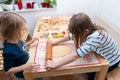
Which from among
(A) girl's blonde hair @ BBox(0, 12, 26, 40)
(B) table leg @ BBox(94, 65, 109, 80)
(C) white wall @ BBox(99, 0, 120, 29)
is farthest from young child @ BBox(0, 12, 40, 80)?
(C) white wall @ BBox(99, 0, 120, 29)

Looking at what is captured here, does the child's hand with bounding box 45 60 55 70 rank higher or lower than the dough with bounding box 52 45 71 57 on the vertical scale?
lower

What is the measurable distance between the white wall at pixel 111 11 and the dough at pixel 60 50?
2.13ft

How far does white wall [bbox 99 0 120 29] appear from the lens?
1.54 m

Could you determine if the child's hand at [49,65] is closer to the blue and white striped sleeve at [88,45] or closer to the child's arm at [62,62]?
the child's arm at [62,62]

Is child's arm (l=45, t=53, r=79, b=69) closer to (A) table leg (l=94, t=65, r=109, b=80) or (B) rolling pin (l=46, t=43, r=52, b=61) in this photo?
(B) rolling pin (l=46, t=43, r=52, b=61)

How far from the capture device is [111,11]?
166 centimetres

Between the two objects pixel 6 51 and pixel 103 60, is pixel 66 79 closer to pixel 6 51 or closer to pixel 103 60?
pixel 103 60

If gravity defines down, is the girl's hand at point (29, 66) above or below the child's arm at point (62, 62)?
below

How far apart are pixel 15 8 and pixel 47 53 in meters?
0.95

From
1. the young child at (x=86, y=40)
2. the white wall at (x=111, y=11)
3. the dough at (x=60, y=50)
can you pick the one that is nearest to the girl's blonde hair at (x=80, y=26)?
the young child at (x=86, y=40)

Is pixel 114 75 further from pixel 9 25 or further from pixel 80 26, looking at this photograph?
pixel 9 25

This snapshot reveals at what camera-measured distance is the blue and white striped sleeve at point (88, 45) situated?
0.99 meters

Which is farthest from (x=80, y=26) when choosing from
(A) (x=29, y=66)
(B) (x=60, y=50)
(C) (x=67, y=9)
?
(C) (x=67, y=9)

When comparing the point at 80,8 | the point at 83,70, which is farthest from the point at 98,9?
the point at 83,70
